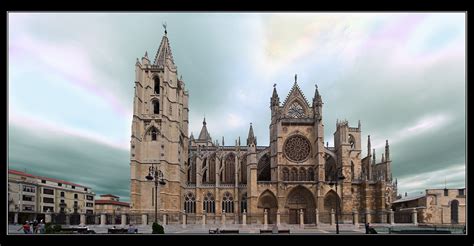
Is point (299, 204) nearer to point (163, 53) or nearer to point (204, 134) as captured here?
point (163, 53)

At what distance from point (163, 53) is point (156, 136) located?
1208 cm

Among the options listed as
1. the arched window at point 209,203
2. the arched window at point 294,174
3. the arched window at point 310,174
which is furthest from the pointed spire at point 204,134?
the arched window at point 310,174

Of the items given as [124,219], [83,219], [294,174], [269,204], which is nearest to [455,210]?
[294,174]

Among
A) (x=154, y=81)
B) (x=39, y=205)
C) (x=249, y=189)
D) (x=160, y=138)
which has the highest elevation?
(x=154, y=81)

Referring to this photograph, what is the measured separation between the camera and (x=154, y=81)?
45875mm

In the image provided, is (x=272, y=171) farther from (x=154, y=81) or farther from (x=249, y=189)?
(x=154, y=81)

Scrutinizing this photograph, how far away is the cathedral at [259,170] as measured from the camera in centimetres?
4222

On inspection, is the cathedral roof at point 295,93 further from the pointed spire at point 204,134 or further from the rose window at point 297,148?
the pointed spire at point 204,134

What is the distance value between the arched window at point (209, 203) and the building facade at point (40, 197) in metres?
22.5

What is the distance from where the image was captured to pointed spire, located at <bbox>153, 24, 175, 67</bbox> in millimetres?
46866
